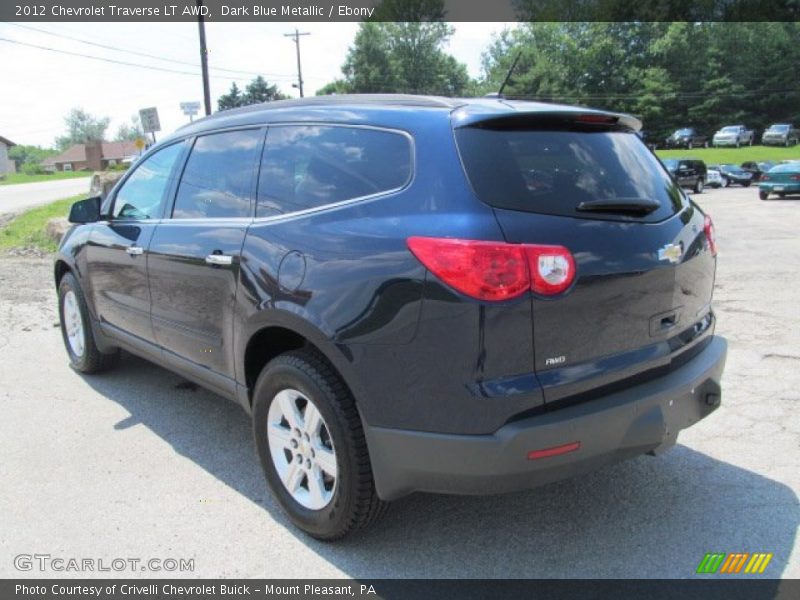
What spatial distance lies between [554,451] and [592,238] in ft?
2.60

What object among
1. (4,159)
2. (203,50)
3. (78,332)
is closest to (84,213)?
(78,332)

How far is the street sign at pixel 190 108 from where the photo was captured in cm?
2067

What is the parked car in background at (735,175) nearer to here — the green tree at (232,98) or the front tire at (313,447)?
the front tire at (313,447)

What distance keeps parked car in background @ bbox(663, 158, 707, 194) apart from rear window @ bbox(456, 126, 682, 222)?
29.6m

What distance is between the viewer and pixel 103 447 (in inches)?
155

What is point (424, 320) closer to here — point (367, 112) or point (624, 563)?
point (367, 112)

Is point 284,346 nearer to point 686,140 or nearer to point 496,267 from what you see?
point 496,267

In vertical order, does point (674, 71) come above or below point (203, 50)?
above

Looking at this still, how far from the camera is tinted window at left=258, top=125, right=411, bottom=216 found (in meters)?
2.72

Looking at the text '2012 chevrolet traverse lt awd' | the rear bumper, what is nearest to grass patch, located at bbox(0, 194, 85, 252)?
the text '2012 chevrolet traverse lt awd'

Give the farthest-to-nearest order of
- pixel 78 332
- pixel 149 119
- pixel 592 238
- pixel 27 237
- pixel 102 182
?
pixel 149 119, pixel 102 182, pixel 27 237, pixel 78 332, pixel 592 238

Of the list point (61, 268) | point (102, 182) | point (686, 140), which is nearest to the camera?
point (61, 268)

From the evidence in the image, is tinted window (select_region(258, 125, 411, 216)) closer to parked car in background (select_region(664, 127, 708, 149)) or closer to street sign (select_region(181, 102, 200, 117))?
street sign (select_region(181, 102, 200, 117))

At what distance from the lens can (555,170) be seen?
8.58 feet
